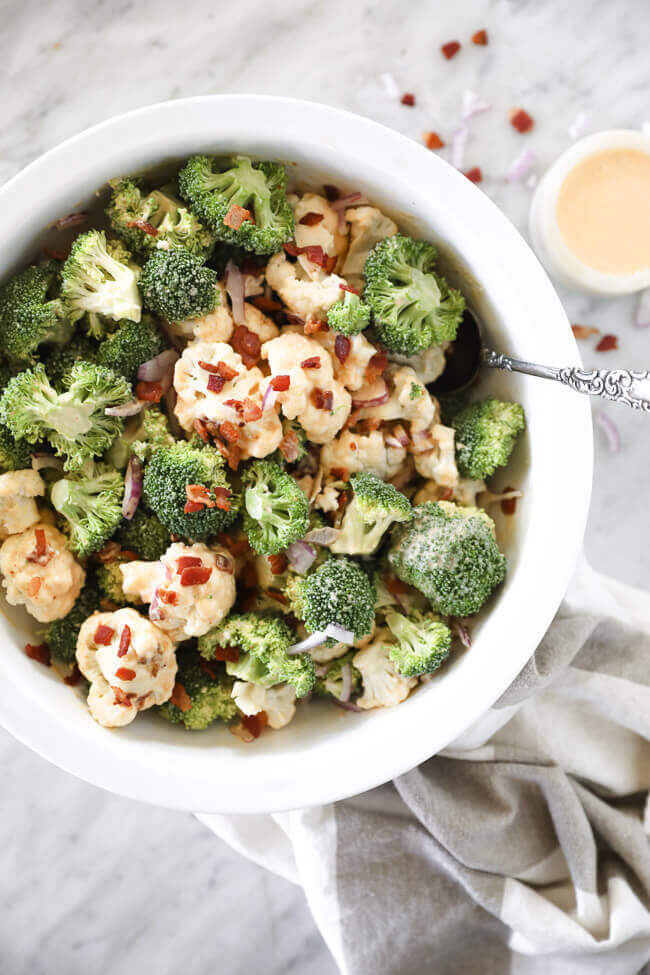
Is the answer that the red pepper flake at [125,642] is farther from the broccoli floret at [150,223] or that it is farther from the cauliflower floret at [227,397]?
the broccoli floret at [150,223]

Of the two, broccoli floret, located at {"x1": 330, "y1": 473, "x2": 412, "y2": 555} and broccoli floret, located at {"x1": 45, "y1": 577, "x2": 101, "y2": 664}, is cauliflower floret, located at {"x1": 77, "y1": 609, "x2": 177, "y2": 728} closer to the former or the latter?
broccoli floret, located at {"x1": 45, "y1": 577, "x2": 101, "y2": 664}

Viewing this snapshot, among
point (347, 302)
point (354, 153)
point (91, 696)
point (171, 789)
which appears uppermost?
point (354, 153)

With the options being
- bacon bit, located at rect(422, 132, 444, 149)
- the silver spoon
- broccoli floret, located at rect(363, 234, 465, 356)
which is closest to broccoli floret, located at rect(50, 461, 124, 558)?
broccoli floret, located at rect(363, 234, 465, 356)

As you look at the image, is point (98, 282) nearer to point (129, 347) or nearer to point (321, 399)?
point (129, 347)

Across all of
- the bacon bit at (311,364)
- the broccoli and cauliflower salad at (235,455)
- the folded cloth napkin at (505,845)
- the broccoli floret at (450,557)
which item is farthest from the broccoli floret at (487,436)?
the folded cloth napkin at (505,845)

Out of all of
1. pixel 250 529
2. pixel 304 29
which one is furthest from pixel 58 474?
pixel 304 29

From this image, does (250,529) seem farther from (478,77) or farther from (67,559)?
(478,77)
